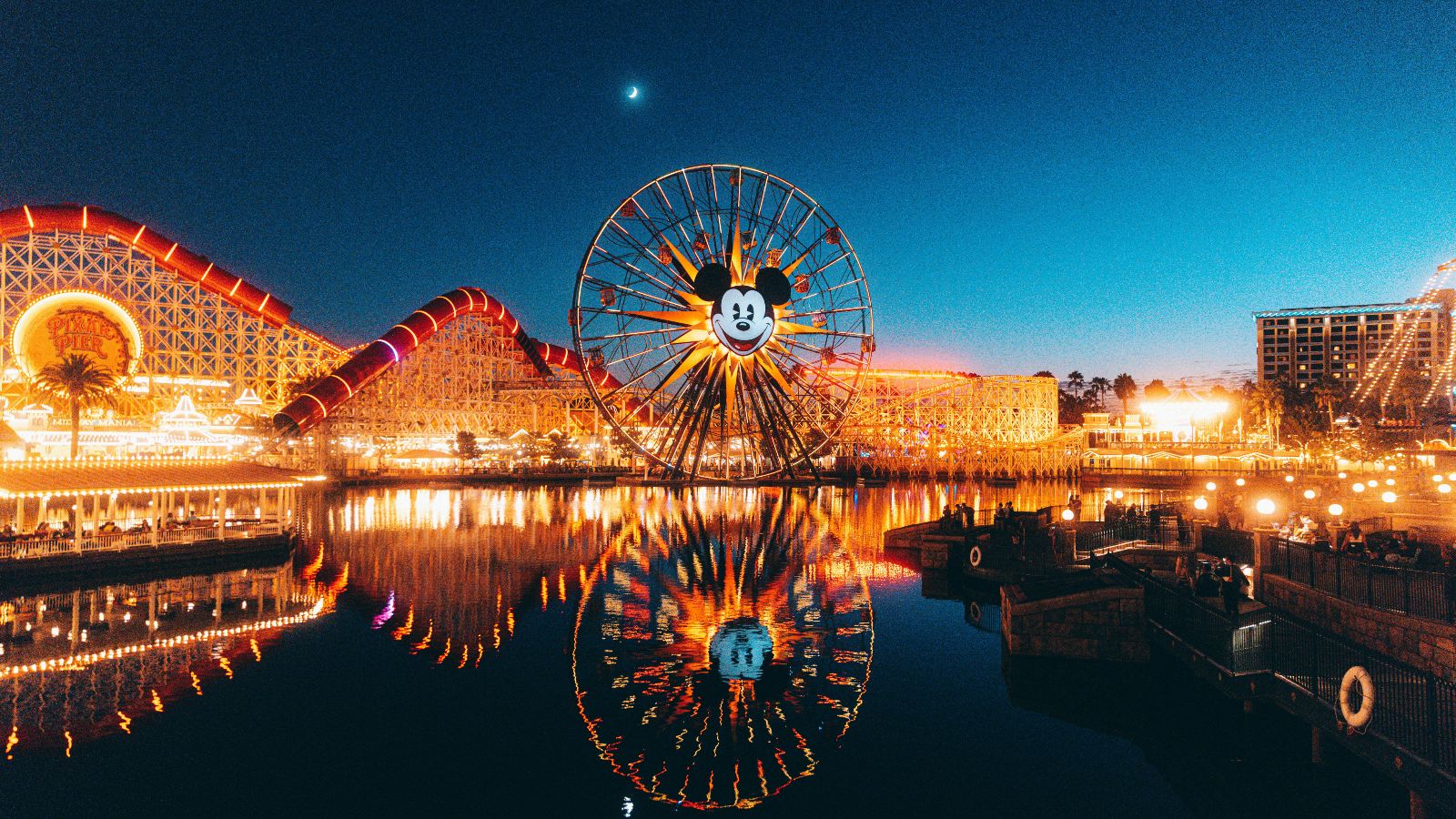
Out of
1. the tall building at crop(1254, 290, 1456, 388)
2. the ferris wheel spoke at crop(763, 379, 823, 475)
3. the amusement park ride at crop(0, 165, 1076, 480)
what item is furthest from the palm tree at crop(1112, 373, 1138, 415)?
the ferris wheel spoke at crop(763, 379, 823, 475)

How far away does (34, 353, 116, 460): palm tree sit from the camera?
4359 centimetres

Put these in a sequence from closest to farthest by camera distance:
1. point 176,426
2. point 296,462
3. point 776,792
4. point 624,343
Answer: point 776,792
point 624,343
point 176,426
point 296,462

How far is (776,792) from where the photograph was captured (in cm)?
1119

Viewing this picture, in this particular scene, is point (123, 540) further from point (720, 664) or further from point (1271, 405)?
point (1271, 405)

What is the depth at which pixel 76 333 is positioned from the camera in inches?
2255

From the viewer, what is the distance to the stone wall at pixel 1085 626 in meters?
17.4

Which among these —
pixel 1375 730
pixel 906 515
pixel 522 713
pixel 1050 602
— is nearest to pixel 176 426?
pixel 906 515

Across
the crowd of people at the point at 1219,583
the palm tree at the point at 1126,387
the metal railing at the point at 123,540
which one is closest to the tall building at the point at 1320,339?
the palm tree at the point at 1126,387

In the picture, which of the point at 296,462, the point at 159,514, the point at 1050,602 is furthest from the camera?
the point at 296,462

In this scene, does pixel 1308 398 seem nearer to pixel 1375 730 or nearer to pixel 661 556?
pixel 661 556

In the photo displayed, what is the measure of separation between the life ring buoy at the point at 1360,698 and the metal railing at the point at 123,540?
32.4 m

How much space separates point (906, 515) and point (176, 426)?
44.1 m

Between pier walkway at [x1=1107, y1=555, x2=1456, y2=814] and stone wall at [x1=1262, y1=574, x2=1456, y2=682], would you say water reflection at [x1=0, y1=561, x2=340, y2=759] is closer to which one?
pier walkway at [x1=1107, y1=555, x2=1456, y2=814]

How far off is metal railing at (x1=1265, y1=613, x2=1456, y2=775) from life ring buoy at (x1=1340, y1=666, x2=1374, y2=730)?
17 centimetres
